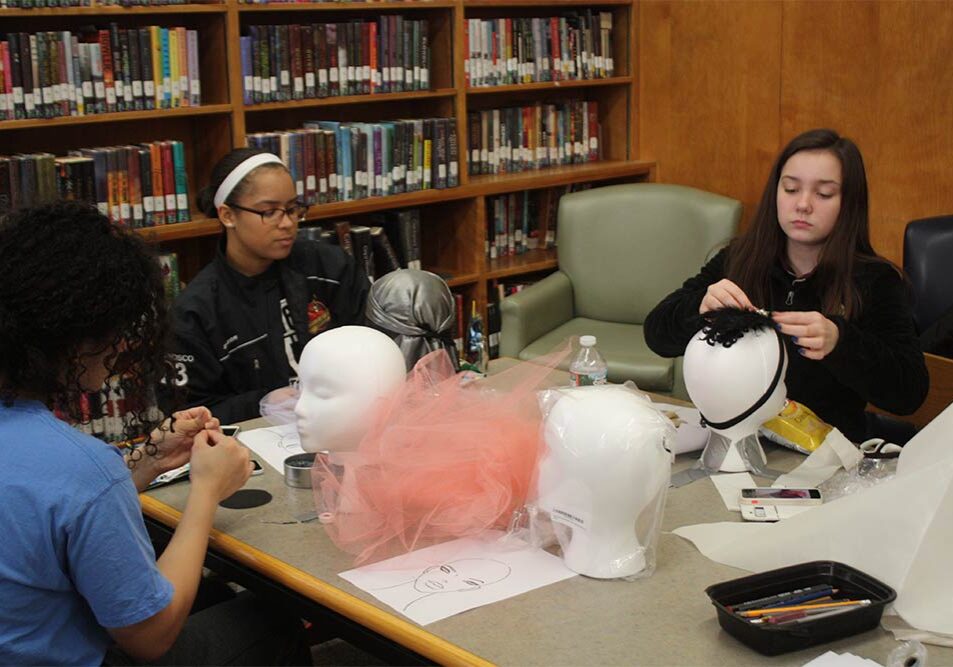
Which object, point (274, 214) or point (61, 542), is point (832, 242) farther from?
point (61, 542)

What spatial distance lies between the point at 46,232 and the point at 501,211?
3.28 meters

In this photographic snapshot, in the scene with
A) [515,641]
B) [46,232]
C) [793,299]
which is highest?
[46,232]

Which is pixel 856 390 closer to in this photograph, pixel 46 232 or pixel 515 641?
pixel 515 641

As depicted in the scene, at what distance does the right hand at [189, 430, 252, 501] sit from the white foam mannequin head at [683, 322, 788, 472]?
80 cm

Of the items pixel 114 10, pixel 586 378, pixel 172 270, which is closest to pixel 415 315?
pixel 586 378

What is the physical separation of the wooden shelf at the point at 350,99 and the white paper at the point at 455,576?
2.35m

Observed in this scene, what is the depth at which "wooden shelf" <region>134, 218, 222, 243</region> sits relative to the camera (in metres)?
3.53

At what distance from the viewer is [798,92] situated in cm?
425

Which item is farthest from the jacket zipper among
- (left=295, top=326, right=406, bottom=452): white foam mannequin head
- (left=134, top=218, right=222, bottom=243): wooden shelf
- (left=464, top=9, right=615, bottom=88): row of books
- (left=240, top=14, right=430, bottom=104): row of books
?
(left=464, top=9, right=615, bottom=88): row of books

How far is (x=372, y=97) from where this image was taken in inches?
158

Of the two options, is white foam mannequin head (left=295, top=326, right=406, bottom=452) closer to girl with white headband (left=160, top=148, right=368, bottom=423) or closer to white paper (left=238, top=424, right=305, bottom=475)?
white paper (left=238, top=424, right=305, bottom=475)

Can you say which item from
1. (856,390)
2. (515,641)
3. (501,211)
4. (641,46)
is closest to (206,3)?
(501,211)

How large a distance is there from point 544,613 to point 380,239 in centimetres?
277

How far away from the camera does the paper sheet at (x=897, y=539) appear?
147cm
